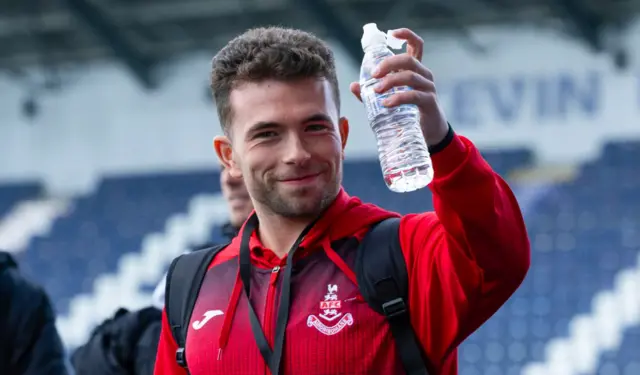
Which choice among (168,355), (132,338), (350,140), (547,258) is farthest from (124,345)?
(350,140)

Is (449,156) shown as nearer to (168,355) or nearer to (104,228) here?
(168,355)

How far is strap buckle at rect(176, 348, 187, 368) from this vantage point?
1888mm

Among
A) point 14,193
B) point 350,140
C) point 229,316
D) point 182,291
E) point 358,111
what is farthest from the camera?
point 14,193

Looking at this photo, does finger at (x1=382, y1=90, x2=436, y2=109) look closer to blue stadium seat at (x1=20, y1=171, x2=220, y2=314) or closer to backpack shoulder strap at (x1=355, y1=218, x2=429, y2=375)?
backpack shoulder strap at (x1=355, y1=218, x2=429, y2=375)

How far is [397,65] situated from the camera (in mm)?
1534

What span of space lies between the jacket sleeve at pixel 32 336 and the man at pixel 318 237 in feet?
2.01

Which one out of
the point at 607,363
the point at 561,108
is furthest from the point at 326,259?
the point at 561,108

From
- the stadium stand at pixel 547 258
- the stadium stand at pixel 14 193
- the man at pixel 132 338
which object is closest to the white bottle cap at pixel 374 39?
the man at pixel 132 338

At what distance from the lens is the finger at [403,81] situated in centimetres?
152

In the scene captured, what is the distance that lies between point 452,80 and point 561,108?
1071 millimetres

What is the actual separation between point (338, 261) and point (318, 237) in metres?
0.07

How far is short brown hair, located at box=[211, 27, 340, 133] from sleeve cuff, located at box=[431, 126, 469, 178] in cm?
33

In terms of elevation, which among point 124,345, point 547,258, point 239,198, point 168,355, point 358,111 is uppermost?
point 358,111

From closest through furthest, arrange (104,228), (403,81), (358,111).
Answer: (403,81) → (358,111) → (104,228)
